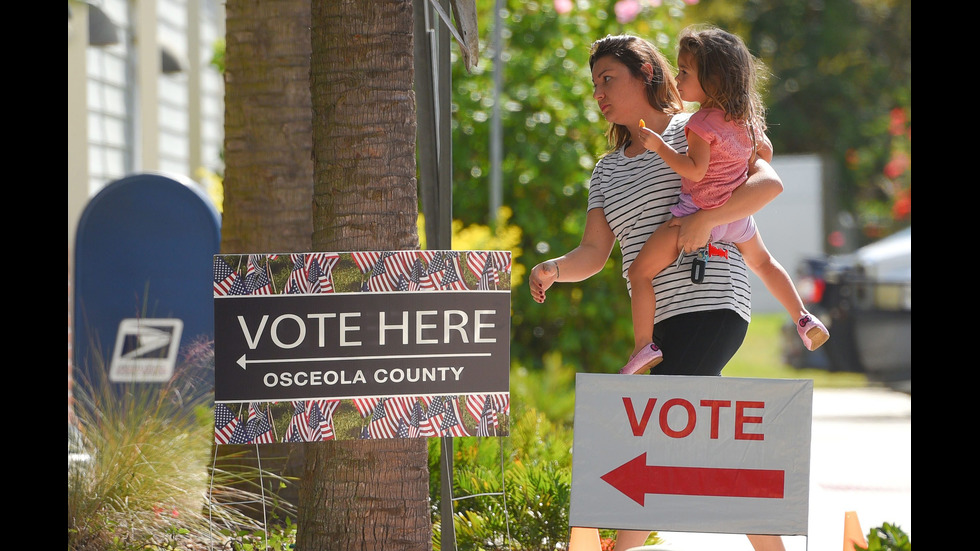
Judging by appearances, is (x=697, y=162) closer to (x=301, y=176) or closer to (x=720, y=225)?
(x=720, y=225)

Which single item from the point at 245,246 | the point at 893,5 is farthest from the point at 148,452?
the point at 893,5

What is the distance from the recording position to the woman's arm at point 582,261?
12.3 feet

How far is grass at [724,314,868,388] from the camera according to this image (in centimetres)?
1528

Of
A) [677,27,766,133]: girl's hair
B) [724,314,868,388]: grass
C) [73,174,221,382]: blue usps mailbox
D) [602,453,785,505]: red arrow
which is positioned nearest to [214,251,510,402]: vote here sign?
[602,453,785,505]: red arrow

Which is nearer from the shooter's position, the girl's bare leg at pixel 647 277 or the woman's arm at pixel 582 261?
the girl's bare leg at pixel 647 277

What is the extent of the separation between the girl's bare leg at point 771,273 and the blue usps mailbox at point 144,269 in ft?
14.9

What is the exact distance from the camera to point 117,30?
12.1 m

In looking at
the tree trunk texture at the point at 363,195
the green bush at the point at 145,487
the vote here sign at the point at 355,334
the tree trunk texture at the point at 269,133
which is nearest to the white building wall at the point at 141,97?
the tree trunk texture at the point at 269,133

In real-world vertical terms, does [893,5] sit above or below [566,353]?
above

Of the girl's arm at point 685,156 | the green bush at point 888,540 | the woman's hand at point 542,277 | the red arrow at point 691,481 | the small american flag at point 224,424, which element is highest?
the girl's arm at point 685,156

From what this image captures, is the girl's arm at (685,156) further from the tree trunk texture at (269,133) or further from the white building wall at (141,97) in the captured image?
the white building wall at (141,97)

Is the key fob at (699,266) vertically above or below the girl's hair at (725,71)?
below

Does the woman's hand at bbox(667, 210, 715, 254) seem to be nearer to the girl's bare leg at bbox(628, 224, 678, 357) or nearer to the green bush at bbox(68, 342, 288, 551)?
the girl's bare leg at bbox(628, 224, 678, 357)

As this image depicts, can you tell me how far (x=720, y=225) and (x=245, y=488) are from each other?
9.30ft
